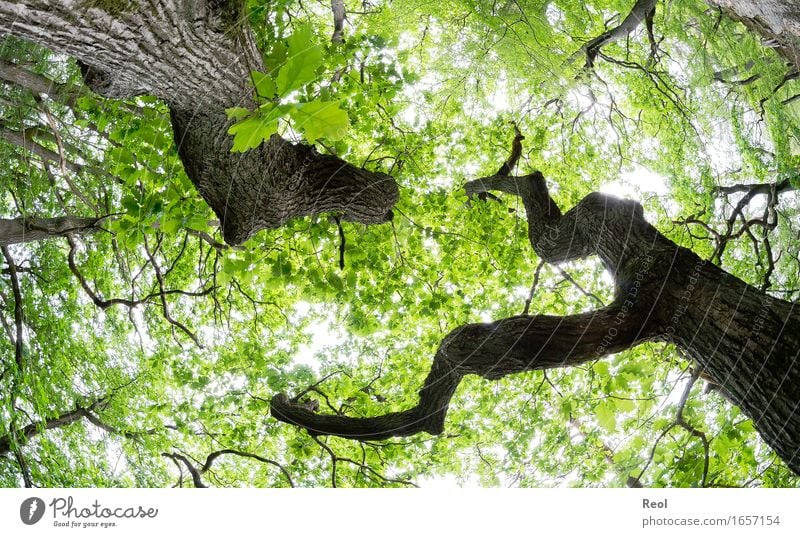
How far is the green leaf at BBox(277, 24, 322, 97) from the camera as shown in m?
0.64

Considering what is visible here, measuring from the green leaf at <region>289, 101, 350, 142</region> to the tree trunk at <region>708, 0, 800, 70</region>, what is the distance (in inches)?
39.9

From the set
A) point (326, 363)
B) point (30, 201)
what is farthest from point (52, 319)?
point (326, 363)

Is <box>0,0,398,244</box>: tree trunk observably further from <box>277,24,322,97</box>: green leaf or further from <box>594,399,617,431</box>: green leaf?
<box>594,399,617,431</box>: green leaf

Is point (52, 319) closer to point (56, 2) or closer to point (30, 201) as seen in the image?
point (30, 201)

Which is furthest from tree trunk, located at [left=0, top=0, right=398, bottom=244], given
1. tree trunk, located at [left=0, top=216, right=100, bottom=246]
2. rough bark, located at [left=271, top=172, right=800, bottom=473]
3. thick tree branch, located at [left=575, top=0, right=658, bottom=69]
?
thick tree branch, located at [left=575, top=0, right=658, bottom=69]

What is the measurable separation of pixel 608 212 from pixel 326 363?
4.88 ft

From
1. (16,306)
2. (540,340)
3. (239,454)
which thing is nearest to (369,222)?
(540,340)

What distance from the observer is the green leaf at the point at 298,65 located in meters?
0.64

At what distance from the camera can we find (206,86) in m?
1.33

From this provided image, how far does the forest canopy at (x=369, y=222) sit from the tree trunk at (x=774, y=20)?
2cm

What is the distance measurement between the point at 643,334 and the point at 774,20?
0.80 m

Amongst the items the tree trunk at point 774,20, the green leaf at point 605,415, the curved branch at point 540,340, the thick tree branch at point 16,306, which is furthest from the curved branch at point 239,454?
the tree trunk at point 774,20

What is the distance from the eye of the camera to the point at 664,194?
2.57 m

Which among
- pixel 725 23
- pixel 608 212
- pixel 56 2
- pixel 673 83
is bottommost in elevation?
pixel 56 2
